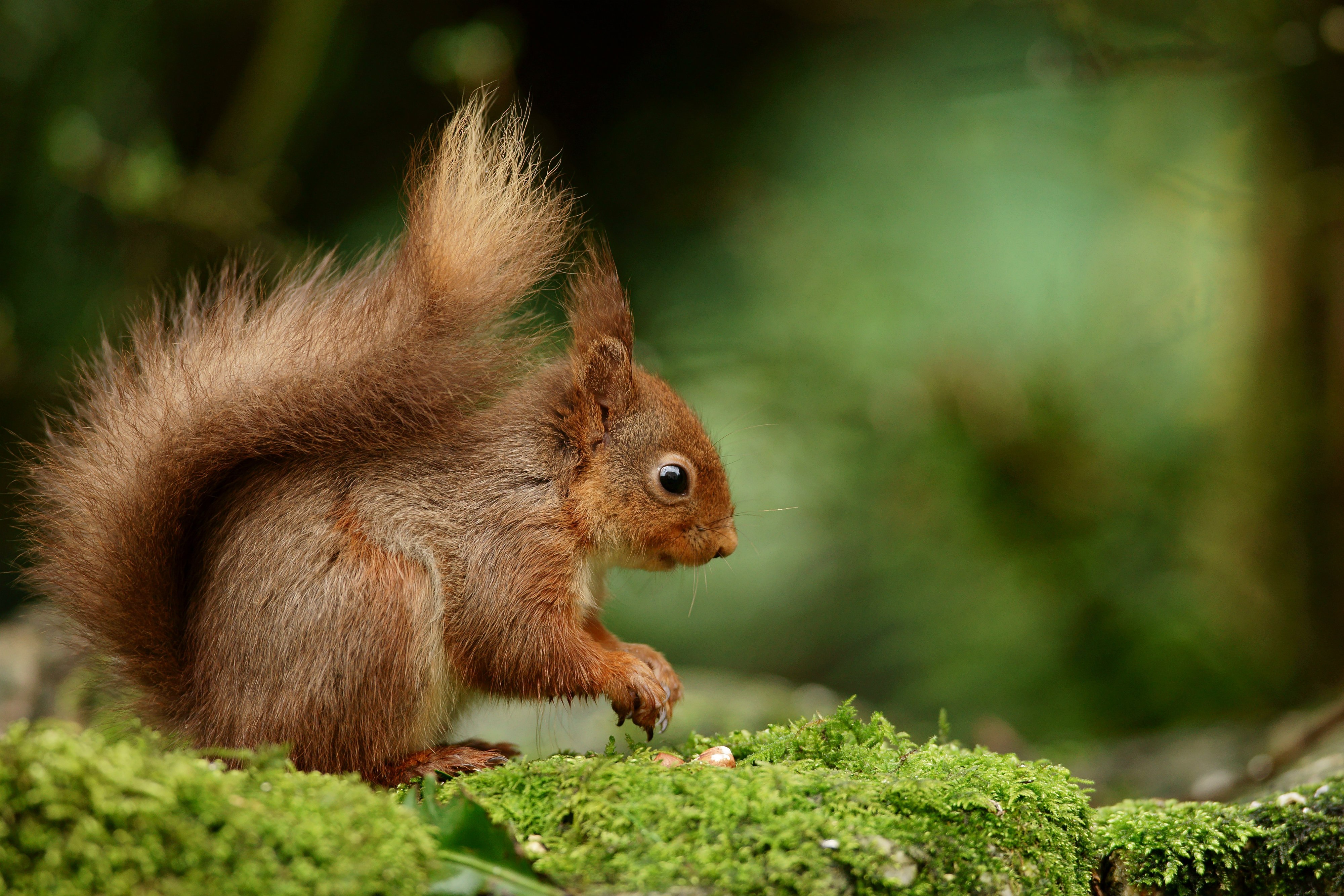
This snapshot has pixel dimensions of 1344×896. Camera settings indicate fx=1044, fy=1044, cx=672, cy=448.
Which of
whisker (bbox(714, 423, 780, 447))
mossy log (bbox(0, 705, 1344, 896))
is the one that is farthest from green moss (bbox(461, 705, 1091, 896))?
whisker (bbox(714, 423, 780, 447))

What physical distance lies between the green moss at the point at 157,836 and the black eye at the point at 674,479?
3.19ft

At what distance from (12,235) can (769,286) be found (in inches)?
107

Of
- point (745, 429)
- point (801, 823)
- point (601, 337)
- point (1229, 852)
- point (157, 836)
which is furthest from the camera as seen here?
point (745, 429)

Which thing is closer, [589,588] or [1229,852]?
[1229,852]

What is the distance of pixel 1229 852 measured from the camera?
172 centimetres

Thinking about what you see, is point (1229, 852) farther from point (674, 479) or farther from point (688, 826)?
point (674, 479)

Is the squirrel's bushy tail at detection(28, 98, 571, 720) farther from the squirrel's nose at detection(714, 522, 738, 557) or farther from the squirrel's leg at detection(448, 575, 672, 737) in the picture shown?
the squirrel's nose at detection(714, 522, 738, 557)

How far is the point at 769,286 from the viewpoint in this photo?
12.5 ft

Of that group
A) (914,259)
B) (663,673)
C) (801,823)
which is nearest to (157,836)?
(801,823)

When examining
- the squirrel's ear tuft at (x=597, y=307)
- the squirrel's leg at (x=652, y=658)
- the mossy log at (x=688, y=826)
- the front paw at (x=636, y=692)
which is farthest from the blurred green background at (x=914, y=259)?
the front paw at (x=636, y=692)

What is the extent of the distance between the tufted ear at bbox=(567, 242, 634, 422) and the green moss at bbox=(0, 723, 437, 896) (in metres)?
1.04

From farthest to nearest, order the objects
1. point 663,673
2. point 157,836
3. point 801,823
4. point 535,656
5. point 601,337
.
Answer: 1. point 601,337
2. point 663,673
3. point 535,656
4. point 801,823
5. point 157,836

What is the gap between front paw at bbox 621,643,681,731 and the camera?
193 cm

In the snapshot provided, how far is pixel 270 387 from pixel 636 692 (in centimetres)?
83
